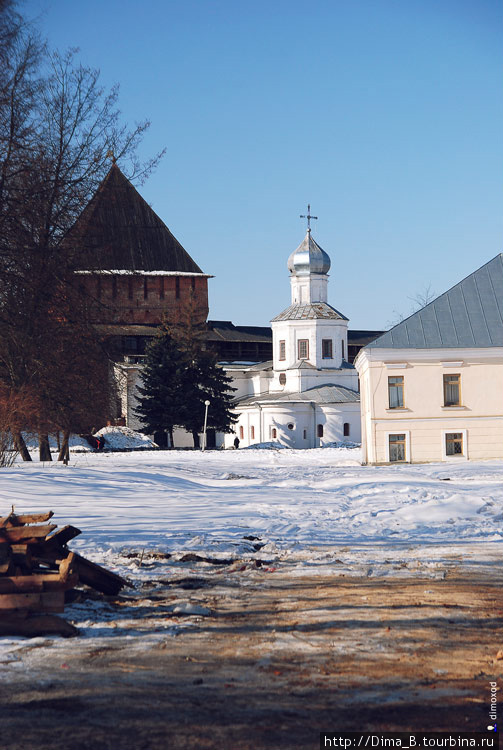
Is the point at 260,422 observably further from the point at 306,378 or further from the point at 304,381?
the point at 306,378

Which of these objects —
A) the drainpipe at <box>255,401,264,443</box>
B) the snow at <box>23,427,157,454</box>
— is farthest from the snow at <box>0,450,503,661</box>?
the drainpipe at <box>255,401,264,443</box>

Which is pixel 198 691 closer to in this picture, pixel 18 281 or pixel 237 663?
pixel 237 663

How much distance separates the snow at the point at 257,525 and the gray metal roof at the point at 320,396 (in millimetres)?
53396

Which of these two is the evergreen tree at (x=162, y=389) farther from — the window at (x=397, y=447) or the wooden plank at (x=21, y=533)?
the wooden plank at (x=21, y=533)

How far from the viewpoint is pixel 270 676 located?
5586mm

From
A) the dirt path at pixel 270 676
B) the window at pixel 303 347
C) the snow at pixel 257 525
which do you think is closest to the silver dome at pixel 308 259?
the window at pixel 303 347

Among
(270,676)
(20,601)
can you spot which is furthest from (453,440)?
(270,676)

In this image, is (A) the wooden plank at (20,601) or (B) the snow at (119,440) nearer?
(A) the wooden plank at (20,601)

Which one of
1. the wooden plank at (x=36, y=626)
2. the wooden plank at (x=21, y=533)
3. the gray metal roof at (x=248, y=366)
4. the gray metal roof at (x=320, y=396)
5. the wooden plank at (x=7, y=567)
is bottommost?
the wooden plank at (x=36, y=626)

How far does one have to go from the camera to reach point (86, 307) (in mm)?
24781

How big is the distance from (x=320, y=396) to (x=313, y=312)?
781 cm

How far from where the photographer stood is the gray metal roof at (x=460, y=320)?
37.9 metres

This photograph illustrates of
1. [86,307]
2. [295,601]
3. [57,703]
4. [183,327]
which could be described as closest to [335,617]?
[295,601]

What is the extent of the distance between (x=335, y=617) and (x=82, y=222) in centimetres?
1930
